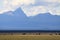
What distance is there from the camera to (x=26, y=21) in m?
1.34

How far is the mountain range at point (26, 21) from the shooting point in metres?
1.34

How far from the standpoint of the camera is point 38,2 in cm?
137

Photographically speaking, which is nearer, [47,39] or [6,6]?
[47,39]

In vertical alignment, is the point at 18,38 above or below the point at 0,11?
below

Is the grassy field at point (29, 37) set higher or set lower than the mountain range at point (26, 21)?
lower

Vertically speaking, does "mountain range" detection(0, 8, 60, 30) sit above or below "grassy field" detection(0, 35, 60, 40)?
above

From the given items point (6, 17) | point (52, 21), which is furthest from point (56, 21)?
point (6, 17)

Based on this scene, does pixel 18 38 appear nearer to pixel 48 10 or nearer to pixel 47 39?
pixel 47 39

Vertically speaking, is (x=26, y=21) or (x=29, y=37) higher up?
(x=26, y=21)

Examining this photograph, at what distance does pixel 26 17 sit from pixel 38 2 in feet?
0.53

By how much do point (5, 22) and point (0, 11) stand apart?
0.10 metres

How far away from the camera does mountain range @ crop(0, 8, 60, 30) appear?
1.34m

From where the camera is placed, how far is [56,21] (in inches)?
53.3

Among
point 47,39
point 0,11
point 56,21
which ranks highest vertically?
point 0,11
